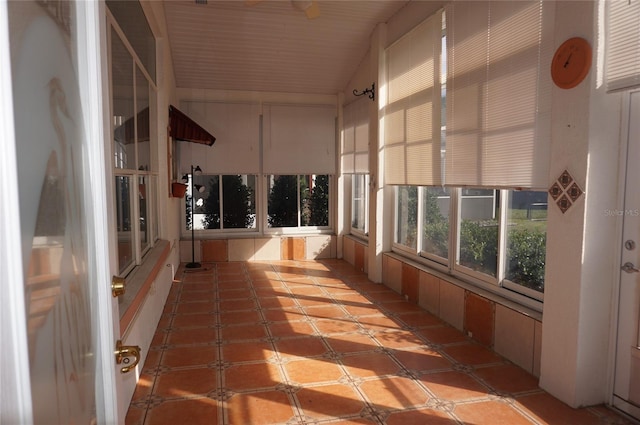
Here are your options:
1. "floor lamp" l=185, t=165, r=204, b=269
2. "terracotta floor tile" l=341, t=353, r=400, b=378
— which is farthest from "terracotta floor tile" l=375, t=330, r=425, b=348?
"floor lamp" l=185, t=165, r=204, b=269

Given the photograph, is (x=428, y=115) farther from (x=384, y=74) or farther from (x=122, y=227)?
(x=122, y=227)

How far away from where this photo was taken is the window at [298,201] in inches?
324

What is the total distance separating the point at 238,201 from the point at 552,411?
20.9 feet

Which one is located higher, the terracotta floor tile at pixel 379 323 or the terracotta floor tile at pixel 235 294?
the terracotta floor tile at pixel 235 294

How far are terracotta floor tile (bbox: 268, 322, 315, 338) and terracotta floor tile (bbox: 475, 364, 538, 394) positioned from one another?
1.64 metres

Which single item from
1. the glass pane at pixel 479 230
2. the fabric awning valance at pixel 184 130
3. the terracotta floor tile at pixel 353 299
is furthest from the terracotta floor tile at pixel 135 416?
the fabric awning valance at pixel 184 130

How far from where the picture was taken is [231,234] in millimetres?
8023

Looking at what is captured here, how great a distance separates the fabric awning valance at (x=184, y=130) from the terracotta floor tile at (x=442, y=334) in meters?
4.51

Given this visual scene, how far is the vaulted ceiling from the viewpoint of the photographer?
5492 millimetres

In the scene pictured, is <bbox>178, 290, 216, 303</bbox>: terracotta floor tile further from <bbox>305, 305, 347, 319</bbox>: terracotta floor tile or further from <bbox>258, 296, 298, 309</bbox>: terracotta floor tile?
<bbox>305, 305, 347, 319</bbox>: terracotta floor tile

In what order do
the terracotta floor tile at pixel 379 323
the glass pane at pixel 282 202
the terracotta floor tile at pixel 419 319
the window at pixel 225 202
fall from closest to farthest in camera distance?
1. the terracotta floor tile at pixel 379 323
2. the terracotta floor tile at pixel 419 319
3. the window at pixel 225 202
4. the glass pane at pixel 282 202

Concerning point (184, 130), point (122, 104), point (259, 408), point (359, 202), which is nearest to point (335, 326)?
point (259, 408)

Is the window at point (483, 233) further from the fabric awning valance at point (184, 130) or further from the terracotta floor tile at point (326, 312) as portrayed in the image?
the fabric awning valance at point (184, 130)

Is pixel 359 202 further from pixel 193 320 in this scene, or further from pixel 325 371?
pixel 325 371
